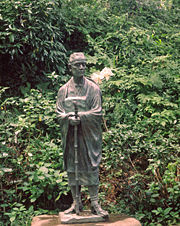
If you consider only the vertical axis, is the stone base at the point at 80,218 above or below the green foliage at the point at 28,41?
below

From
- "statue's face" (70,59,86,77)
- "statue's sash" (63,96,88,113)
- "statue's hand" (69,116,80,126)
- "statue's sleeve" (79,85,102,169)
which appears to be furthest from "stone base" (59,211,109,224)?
"statue's face" (70,59,86,77)

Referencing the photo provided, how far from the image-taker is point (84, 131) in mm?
4141

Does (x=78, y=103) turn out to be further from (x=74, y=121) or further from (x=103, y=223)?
(x=103, y=223)

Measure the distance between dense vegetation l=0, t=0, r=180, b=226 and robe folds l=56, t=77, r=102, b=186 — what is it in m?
1.29

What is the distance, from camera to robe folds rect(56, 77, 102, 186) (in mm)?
4137

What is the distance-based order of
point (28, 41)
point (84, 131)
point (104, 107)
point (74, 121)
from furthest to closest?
point (104, 107) → point (28, 41) → point (84, 131) → point (74, 121)

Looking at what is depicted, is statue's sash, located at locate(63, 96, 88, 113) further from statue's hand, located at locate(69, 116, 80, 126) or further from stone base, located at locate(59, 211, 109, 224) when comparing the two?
stone base, located at locate(59, 211, 109, 224)

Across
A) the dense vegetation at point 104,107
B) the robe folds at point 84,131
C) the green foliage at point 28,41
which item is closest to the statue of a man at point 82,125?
the robe folds at point 84,131

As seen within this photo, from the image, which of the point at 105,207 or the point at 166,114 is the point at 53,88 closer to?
the point at 166,114

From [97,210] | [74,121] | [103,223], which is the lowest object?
[103,223]

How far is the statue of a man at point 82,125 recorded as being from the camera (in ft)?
13.5

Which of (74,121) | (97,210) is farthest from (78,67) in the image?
(97,210)

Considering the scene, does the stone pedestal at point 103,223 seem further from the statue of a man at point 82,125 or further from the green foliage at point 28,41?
the green foliage at point 28,41

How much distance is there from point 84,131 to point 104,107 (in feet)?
9.32
